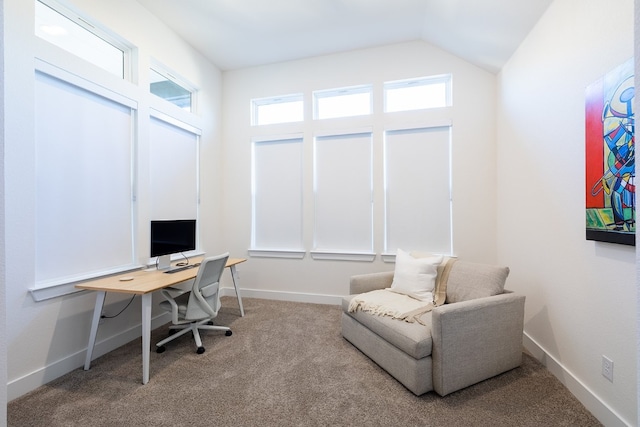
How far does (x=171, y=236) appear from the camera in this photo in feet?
9.45

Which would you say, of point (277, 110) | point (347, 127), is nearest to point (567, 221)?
point (347, 127)

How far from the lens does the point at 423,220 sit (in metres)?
3.47

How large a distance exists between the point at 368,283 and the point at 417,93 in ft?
8.10

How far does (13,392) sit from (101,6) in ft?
10.1

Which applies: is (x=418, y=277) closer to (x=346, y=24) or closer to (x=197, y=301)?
(x=197, y=301)

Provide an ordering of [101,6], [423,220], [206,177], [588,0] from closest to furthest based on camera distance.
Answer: [588,0], [101,6], [423,220], [206,177]

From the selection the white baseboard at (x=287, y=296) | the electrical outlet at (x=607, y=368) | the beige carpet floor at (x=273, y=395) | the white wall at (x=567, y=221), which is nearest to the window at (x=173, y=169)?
the white baseboard at (x=287, y=296)

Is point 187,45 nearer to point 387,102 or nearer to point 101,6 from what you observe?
point 101,6

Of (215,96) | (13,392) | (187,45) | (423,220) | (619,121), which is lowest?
(13,392)

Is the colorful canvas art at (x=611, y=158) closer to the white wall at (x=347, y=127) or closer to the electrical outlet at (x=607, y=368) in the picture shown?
the electrical outlet at (x=607, y=368)

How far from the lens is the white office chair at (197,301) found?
2424mm

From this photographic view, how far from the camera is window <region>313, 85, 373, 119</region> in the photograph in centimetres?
375

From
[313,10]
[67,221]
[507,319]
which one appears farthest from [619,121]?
[67,221]

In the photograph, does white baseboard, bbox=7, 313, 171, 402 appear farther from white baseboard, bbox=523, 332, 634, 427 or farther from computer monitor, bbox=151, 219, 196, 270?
white baseboard, bbox=523, 332, 634, 427
